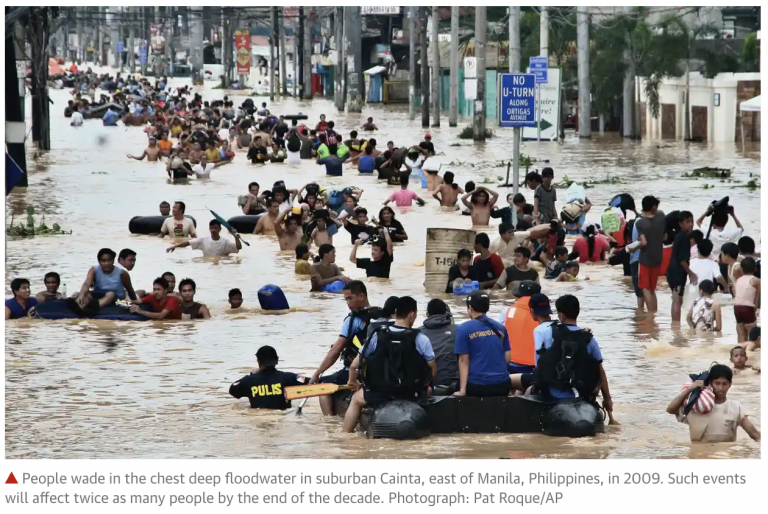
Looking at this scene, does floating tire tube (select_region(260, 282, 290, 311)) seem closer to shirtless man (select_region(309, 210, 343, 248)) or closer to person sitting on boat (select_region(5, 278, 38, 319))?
person sitting on boat (select_region(5, 278, 38, 319))

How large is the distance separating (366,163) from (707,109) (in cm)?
1680

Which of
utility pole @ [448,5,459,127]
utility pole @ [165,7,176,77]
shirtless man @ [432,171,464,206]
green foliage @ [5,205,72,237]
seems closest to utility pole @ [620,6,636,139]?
utility pole @ [448,5,459,127]

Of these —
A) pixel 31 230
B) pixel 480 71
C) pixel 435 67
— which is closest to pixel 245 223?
pixel 31 230

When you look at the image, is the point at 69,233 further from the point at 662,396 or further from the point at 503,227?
the point at 662,396

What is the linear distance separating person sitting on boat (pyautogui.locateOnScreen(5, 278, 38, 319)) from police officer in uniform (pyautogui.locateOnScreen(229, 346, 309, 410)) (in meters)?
5.69

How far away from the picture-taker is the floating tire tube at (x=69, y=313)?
54.7 feet

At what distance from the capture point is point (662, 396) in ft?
40.5

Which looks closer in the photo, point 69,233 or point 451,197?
point 69,233

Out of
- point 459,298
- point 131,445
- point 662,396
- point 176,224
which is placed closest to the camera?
point 131,445

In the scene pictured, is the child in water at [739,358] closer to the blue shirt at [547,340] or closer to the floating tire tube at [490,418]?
the floating tire tube at [490,418]

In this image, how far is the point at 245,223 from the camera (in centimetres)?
2567

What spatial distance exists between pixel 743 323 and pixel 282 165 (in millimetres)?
29478

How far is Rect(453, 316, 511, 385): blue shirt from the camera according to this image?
34.0ft

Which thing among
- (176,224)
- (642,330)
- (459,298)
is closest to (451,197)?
(176,224)
